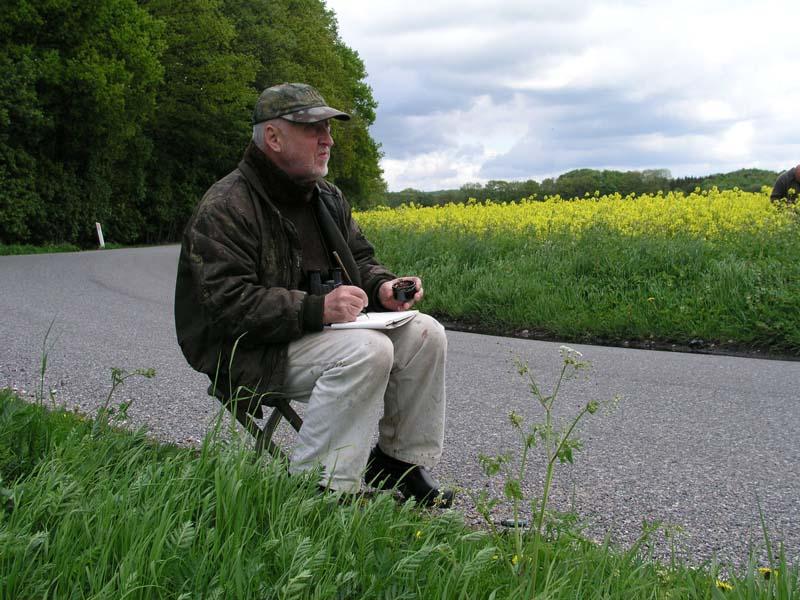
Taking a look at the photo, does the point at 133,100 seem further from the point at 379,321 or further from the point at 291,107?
the point at 379,321

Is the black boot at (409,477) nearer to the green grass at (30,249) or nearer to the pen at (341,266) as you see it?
the pen at (341,266)

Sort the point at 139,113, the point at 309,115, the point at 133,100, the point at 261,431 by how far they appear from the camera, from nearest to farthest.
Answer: the point at 261,431 < the point at 309,115 < the point at 133,100 < the point at 139,113

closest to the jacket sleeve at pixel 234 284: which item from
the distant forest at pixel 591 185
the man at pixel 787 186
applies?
the man at pixel 787 186

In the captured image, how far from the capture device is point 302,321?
306 centimetres

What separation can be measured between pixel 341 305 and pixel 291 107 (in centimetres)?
81

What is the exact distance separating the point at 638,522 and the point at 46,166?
25617 millimetres

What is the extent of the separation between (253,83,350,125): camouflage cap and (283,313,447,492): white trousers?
84 centimetres

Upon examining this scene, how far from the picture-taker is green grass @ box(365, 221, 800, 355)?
795cm

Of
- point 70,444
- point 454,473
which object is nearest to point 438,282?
point 454,473

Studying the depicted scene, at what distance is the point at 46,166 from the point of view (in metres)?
25.5

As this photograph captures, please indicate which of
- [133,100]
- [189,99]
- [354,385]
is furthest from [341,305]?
[189,99]

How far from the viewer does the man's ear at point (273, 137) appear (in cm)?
323

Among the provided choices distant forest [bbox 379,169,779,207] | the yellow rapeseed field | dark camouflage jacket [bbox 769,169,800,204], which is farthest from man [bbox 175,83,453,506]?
distant forest [bbox 379,169,779,207]

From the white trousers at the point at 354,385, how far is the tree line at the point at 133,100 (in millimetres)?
21184
